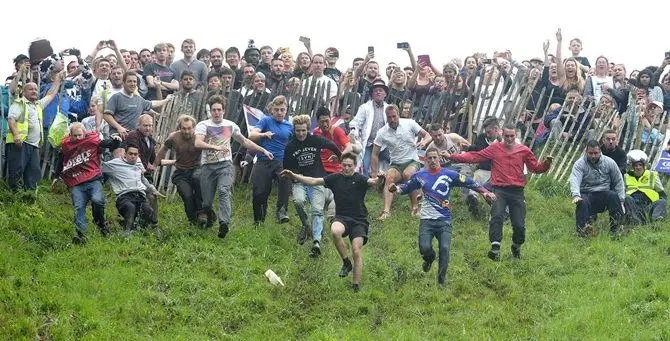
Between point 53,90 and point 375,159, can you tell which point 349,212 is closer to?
point 375,159

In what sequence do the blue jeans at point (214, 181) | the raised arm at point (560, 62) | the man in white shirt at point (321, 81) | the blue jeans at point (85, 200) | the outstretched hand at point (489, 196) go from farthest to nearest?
the raised arm at point (560, 62)
the man in white shirt at point (321, 81)
the blue jeans at point (214, 181)
the blue jeans at point (85, 200)
the outstretched hand at point (489, 196)

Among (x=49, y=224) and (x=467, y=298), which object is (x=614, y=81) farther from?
(x=49, y=224)

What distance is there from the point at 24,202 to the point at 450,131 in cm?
750

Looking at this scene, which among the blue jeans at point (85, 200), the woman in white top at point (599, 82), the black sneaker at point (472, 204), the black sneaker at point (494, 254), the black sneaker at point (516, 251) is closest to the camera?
the blue jeans at point (85, 200)

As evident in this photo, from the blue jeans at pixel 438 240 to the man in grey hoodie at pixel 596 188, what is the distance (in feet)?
9.27

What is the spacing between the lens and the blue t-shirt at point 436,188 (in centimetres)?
1305

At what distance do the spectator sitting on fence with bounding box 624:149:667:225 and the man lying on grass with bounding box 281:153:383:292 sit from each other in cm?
442

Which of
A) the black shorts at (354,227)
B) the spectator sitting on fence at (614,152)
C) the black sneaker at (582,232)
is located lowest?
the black sneaker at (582,232)

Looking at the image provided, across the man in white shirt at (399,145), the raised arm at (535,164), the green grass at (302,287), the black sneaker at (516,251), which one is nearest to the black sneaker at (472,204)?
the man in white shirt at (399,145)

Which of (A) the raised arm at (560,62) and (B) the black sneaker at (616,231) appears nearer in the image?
(B) the black sneaker at (616,231)

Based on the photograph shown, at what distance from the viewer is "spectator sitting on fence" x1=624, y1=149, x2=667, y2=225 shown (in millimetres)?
15328

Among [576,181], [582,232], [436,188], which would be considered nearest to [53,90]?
[436,188]

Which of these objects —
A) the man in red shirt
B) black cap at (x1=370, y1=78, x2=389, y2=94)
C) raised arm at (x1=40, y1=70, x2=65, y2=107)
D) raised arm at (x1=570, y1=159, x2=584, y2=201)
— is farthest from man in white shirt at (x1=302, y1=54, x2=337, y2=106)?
raised arm at (x1=570, y1=159, x2=584, y2=201)

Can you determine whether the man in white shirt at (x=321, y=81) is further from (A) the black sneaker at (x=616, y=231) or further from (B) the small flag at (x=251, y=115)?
(A) the black sneaker at (x=616, y=231)
